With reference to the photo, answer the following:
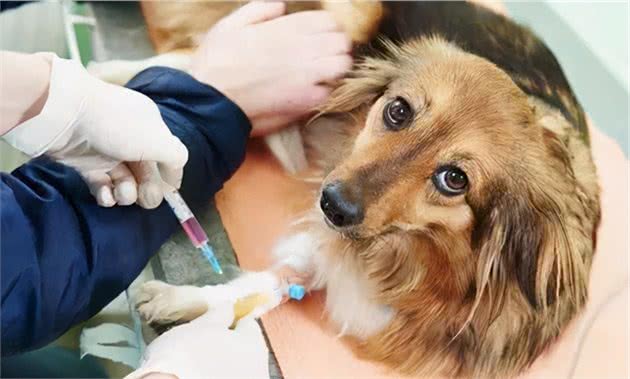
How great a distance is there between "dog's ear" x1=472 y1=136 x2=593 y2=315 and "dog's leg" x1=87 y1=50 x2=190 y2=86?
433 millimetres

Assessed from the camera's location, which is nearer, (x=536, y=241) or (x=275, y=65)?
(x=536, y=241)

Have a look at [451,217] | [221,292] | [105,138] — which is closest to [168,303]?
[221,292]

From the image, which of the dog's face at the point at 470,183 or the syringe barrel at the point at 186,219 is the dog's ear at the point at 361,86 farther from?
the syringe barrel at the point at 186,219

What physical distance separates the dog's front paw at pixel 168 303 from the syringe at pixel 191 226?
41mm

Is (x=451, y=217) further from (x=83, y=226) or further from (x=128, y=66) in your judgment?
(x=128, y=66)

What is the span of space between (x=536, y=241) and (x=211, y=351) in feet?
1.12

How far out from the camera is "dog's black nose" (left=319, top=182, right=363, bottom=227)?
28.8 inches

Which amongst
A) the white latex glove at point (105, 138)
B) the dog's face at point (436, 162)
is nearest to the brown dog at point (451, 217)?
the dog's face at point (436, 162)

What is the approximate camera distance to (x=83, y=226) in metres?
0.71

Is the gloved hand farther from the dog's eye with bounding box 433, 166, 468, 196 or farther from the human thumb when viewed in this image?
the human thumb

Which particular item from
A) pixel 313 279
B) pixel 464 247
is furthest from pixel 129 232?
pixel 464 247

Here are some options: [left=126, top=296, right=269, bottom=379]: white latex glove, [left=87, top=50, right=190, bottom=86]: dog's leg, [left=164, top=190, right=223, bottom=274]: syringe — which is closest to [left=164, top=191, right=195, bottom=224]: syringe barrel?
[left=164, top=190, right=223, bottom=274]: syringe

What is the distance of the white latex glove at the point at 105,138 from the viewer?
66 cm

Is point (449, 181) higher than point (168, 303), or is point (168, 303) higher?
point (449, 181)
